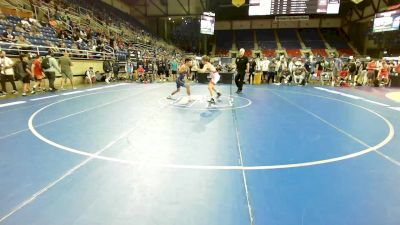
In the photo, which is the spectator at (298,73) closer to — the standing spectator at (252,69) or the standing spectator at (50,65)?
the standing spectator at (252,69)

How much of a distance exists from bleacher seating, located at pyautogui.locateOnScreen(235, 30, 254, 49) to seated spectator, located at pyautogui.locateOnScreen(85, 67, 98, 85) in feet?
98.3

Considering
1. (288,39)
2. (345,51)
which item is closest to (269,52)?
(288,39)

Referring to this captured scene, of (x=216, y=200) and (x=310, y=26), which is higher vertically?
(x=310, y=26)

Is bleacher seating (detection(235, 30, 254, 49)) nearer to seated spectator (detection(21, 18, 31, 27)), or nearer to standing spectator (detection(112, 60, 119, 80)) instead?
standing spectator (detection(112, 60, 119, 80))

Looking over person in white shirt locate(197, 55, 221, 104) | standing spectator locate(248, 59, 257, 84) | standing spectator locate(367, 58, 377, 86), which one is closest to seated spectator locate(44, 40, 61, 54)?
person in white shirt locate(197, 55, 221, 104)

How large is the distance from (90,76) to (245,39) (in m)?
32.7

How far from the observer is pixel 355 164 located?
3.73 meters

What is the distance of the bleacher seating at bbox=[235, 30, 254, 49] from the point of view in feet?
138

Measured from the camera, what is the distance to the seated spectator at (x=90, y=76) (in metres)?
15.6

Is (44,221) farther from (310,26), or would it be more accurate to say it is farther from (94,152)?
(310,26)

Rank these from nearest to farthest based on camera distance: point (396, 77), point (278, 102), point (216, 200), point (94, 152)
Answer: point (216, 200), point (94, 152), point (278, 102), point (396, 77)

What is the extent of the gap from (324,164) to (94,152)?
3569mm

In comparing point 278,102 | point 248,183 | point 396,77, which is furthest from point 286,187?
point 396,77

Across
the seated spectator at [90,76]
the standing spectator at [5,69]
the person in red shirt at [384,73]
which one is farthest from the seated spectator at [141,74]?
the person in red shirt at [384,73]
